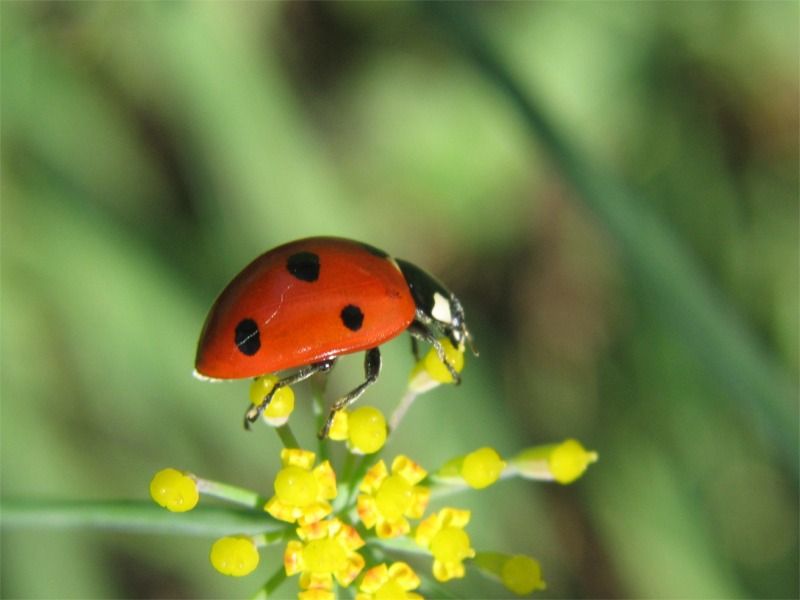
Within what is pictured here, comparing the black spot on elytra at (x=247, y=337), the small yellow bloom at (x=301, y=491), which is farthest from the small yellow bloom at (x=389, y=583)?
the black spot on elytra at (x=247, y=337)

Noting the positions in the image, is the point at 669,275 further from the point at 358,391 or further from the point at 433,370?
the point at 358,391

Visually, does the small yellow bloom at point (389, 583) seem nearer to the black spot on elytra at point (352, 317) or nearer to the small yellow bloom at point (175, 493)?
the small yellow bloom at point (175, 493)

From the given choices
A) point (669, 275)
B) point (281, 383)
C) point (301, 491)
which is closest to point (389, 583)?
point (301, 491)

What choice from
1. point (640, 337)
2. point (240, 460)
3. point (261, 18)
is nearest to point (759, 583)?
point (640, 337)

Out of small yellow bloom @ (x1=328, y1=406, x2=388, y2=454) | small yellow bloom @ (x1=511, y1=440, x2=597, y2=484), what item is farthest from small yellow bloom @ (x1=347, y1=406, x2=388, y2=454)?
small yellow bloom @ (x1=511, y1=440, x2=597, y2=484)

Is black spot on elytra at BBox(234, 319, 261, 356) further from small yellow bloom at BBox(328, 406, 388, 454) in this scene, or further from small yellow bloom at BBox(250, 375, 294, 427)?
small yellow bloom at BBox(328, 406, 388, 454)

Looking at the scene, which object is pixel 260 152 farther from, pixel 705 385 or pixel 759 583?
pixel 759 583

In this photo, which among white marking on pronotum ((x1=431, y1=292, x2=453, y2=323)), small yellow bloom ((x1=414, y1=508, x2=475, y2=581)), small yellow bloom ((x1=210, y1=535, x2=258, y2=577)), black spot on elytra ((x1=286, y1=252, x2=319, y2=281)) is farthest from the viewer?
white marking on pronotum ((x1=431, y1=292, x2=453, y2=323))
